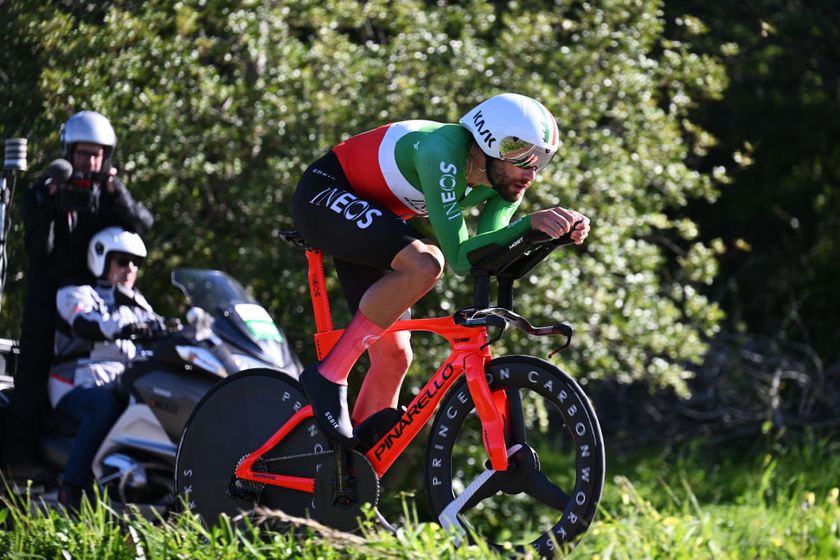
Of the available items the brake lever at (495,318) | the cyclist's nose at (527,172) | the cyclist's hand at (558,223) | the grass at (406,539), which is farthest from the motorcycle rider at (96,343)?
the cyclist's hand at (558,223)

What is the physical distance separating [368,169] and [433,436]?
1.00m

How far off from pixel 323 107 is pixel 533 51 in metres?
1.60

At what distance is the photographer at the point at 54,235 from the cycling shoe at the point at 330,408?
207 centimetres

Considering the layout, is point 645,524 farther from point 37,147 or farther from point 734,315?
point 734,315

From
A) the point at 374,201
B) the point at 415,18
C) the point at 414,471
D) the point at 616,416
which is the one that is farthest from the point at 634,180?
the point at 374,201

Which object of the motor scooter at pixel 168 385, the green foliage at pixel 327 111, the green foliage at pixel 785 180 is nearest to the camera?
the motor scooter at pixel 168 385

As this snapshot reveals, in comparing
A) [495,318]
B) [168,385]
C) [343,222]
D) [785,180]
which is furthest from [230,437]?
[785,180]

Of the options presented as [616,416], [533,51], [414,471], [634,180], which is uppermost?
[533,51]

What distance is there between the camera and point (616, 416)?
12898 millimetres

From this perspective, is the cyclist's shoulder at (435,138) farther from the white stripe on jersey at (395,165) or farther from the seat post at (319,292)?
the seat post at (319,292)

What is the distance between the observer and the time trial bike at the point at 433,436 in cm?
461

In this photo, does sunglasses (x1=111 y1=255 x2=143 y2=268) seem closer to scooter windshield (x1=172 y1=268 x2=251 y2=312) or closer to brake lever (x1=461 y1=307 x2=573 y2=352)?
scooter windshield (x1=172 y1=268 x2=251 y2=312)

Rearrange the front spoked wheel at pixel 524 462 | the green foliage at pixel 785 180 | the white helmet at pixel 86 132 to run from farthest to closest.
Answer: the green foliage at pixel 785 180 → the white helmet at pixel 86 132 → the front spoked wheel at pixel 524 462

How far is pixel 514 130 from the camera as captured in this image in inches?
185
